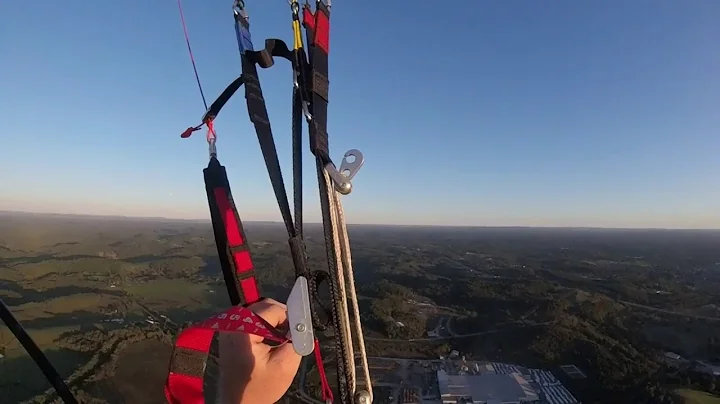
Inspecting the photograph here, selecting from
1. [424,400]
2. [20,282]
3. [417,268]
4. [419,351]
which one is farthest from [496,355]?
[417,268]

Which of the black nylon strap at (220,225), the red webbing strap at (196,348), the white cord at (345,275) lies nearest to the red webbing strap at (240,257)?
the black nylon strap at (220,225)

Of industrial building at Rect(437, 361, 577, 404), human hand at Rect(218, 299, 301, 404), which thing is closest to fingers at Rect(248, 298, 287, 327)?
human hand at Rect(218, 299, 301, 404)

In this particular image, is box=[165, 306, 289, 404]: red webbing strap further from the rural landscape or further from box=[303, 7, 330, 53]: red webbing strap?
the rural landscape

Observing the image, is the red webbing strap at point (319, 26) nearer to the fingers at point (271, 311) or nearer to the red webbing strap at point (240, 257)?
the red webbing strap at point (240, 257)

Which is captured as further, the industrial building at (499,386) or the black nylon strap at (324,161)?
the industrial building at (499,386)

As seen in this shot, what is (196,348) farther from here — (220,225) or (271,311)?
(220,225)

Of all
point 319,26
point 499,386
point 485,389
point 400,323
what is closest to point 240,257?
point 319,26

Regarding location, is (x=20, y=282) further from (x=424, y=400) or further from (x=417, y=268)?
(x=417, y=268)
